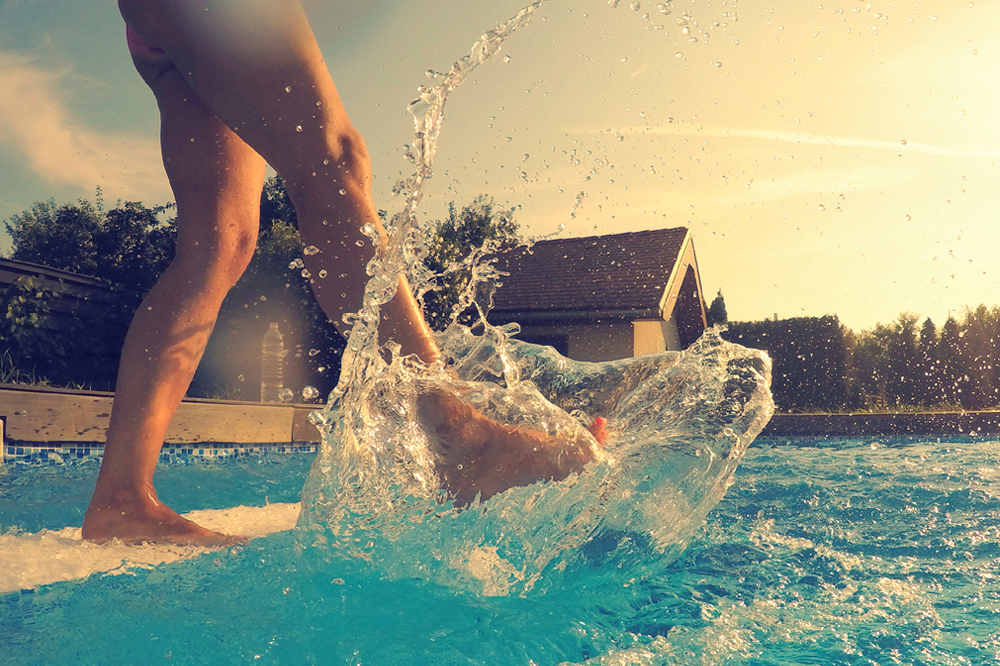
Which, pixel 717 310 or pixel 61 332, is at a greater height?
pixel 717 310

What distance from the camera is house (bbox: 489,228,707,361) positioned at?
1128 cm

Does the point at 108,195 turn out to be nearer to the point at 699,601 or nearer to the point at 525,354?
the point at 525,354

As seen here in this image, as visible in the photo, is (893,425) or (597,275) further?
(597,275)

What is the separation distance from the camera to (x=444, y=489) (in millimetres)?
1068

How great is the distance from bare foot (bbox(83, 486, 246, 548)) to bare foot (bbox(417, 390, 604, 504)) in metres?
0.44

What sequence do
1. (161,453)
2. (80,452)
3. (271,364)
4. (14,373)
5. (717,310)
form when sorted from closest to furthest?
(80,452), (161,453), (14,373), (271,364), (717,310)

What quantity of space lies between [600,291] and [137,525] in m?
11.0

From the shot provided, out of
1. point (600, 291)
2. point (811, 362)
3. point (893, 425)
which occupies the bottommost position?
point (893, 425)

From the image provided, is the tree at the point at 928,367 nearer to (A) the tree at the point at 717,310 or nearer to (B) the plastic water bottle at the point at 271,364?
(A) the tree at the point at 717,310

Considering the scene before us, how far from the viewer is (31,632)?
72 centimetres

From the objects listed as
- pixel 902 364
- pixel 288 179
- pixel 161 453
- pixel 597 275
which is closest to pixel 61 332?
pixel 161 453

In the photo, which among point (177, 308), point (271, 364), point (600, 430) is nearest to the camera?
point (177, 308)

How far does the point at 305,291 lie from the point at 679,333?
9612 millimetres

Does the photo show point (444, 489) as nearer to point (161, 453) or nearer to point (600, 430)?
point (600, 430)
